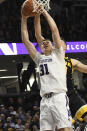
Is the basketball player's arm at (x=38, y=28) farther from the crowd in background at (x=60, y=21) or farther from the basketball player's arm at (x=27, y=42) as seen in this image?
the crowd in background at (x=60, y=21)

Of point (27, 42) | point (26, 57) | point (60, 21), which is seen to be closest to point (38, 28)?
point (27, 42)

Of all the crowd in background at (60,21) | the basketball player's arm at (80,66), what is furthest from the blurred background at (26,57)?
the basketball player's arm at (80,66)

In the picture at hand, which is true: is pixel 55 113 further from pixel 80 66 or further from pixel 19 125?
pixel 19 125

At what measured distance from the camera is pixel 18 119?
13.3m

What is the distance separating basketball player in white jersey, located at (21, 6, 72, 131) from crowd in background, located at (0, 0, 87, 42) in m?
11.3

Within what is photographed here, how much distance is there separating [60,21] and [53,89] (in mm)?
14276

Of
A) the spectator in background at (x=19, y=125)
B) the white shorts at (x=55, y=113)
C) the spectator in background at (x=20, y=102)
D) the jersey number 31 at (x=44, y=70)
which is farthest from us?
the spectator in background at (x=20, y=102)

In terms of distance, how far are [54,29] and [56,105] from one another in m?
1.01

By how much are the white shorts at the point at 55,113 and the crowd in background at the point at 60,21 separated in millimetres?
11547

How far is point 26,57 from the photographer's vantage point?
17.6m

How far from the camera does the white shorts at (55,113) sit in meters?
4.56

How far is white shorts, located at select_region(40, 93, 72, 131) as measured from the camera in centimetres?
456

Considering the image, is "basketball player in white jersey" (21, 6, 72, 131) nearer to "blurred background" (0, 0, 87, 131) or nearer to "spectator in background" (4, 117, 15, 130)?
"spectator in background" (4, 117, 15, 130)

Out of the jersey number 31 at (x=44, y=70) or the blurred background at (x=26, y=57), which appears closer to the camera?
the jersey number 31 at (x=44, y=70)
